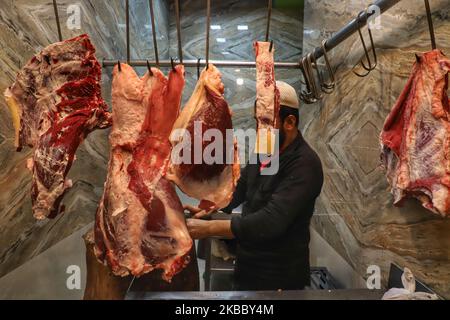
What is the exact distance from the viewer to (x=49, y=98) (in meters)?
1.31

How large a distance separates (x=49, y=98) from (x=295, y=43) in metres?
1.47

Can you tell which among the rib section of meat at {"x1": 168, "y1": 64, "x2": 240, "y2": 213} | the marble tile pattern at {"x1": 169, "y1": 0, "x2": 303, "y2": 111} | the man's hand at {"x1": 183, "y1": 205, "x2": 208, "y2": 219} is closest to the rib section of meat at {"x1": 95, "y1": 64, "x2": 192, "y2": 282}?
the rib section of meat at {"x1": 168, "y1": 64, "x2": 240, "y2": 213}

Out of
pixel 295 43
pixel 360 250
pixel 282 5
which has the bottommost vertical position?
pixel 360 250

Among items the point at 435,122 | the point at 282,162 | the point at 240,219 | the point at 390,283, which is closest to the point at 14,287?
the point at 240,219

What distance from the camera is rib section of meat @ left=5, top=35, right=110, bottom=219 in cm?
127

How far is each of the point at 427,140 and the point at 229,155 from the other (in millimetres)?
724

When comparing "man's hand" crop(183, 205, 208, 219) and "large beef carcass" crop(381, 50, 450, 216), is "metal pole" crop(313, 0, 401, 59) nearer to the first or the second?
"large beef carcass" crop(381, 50, 450, 216)

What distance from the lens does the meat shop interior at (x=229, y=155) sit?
1236mm

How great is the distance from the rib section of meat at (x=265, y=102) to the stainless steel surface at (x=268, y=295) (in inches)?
26.9

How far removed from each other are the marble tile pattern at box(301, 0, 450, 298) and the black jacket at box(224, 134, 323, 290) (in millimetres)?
106

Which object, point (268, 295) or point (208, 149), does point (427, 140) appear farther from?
point (268, 295)

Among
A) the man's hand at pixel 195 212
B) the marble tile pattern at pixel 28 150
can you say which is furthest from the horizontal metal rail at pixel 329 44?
the man's hand at pixel 195 212

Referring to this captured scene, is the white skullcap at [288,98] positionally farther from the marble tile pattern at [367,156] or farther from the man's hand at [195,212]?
the man's hand at [195,212]

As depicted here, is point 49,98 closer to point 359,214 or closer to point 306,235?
point 306,235
